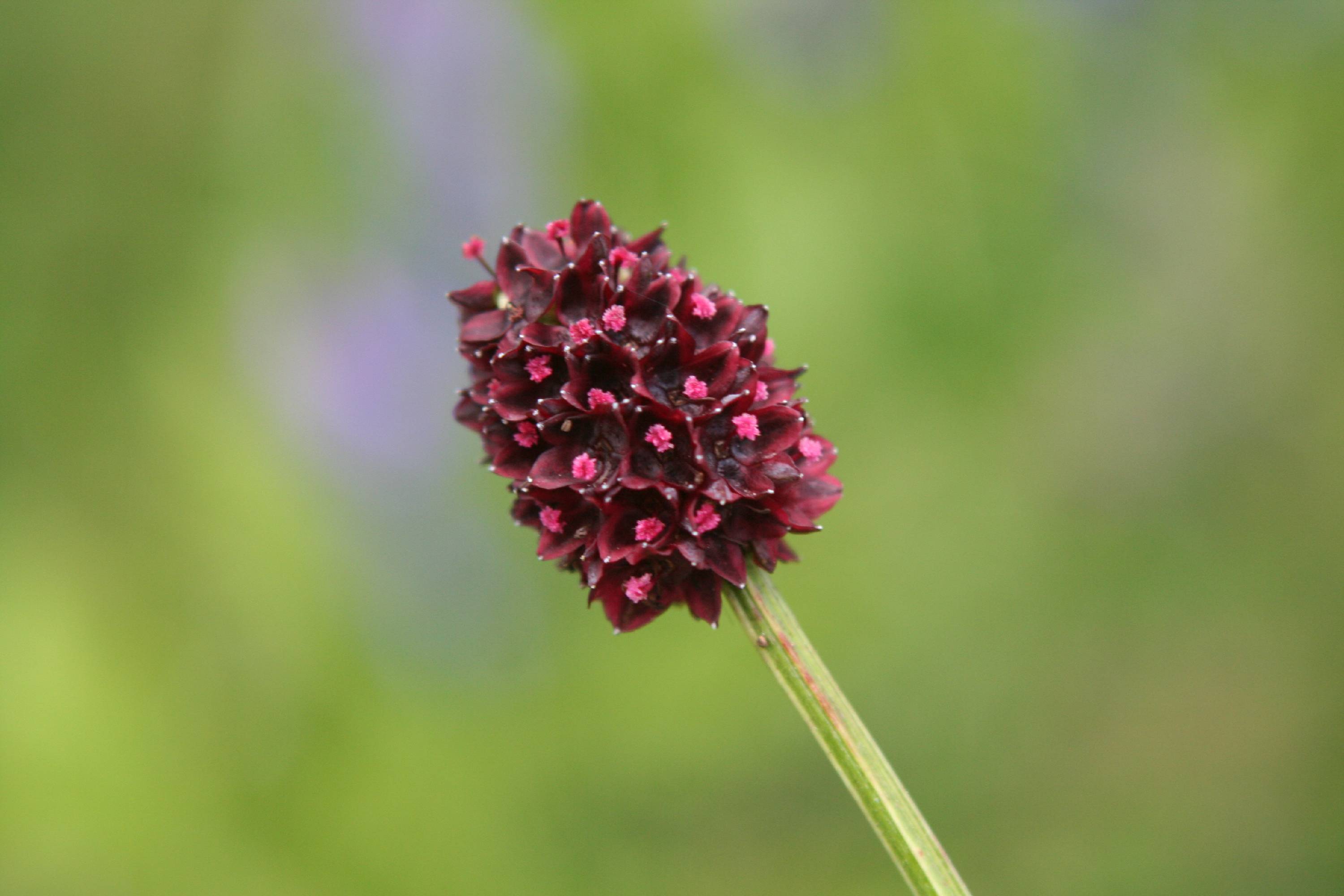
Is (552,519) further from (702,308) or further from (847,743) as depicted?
(847,743)

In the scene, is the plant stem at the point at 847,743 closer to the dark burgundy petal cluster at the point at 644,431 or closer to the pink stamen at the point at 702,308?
the dark burgundy petal cluster at the point at 644,431

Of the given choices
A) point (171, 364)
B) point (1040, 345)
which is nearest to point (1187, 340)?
point (1040, 345)

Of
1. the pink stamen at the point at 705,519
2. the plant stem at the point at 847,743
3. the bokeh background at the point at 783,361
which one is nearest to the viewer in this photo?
the plant stem at the point at 847,743

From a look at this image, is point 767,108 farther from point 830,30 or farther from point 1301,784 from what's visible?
point 1301,784

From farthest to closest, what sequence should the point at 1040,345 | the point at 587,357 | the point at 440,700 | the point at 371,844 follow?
the point at 1040,345 < the point at 440,700 < the point at 371,844 < the point at 587,357

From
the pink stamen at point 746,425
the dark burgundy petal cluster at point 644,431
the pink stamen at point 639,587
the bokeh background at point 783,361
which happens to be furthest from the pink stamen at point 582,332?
the bokeh background at point 783,361

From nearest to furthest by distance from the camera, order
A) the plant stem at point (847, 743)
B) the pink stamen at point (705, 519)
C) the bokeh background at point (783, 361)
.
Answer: the plant stem at point (847, 743)
the pink stamen at point (705, 519)
the bokeh background at point (783, 361)
